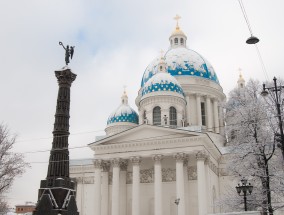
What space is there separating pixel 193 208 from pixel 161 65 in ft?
55.2

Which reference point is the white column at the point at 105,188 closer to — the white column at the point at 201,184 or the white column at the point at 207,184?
the white column at the point at 201,184

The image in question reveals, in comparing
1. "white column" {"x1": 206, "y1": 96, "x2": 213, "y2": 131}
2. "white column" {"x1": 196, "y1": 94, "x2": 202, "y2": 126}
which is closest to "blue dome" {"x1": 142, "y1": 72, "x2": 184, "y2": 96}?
"white column" {"x1": 196, "y1": 94, "x2": 202, "y2": 126}

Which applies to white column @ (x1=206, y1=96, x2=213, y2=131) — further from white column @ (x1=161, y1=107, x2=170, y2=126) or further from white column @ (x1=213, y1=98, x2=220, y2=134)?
Result: white column @ (x1=161, y1=107, x2=170, y2=126)

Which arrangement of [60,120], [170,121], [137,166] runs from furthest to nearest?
[170,121] < [137,166] < [60,120]

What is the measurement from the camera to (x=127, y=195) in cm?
3619

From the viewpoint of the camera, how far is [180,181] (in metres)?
31.7

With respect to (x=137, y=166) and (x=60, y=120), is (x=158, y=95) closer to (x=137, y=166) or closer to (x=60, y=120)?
(x=137, y=166)

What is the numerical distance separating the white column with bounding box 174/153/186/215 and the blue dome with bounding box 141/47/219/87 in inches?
644

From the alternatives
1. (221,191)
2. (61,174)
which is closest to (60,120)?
(61,174)

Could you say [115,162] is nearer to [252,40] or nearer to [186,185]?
[186,185]

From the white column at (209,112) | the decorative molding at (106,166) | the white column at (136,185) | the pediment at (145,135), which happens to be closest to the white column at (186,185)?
the pediment at (145,135)

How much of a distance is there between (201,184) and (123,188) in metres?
8.15

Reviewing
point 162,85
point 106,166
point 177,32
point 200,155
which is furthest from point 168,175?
point 177,32

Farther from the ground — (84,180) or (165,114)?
(165,114)
